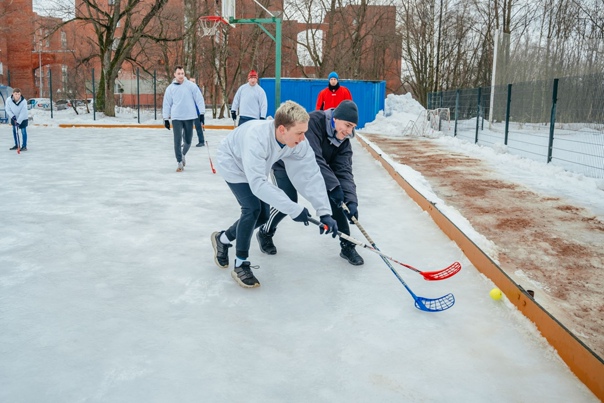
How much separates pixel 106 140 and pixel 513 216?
11.1m

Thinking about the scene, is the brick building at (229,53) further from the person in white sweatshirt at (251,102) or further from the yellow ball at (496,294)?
the yellow ball at (496,294)

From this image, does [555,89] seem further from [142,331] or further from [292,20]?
[292,20]

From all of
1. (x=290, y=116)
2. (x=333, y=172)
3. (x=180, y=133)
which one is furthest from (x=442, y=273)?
(x=180, y=133)

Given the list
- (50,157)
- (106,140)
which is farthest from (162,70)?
(50,157)

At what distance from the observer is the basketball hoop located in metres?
16.4

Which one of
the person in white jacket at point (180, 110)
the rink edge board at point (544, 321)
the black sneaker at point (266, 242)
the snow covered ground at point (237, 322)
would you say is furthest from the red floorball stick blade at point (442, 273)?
the person in white jacket at point (180, 110)

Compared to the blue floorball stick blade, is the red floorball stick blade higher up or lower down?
higher up

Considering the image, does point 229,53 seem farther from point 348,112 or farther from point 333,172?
point 348,112

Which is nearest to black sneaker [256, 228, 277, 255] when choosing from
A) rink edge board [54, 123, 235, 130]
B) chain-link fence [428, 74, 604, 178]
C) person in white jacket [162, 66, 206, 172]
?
person in white jacket [162, 66, 206, 172]

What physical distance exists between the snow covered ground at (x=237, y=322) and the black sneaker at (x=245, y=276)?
0.07 meters

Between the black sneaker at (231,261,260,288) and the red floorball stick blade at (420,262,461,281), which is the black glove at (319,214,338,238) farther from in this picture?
the red floorball stick blade at (420,262,461,281)

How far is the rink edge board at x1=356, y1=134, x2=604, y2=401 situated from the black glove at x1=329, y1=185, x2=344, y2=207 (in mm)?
1012

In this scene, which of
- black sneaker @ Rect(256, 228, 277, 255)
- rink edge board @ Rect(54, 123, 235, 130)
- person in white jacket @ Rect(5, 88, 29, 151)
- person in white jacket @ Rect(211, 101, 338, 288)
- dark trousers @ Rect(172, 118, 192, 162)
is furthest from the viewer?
rink edge board @ Rect(54, 123, 235, 130)

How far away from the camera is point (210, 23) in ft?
59.2
